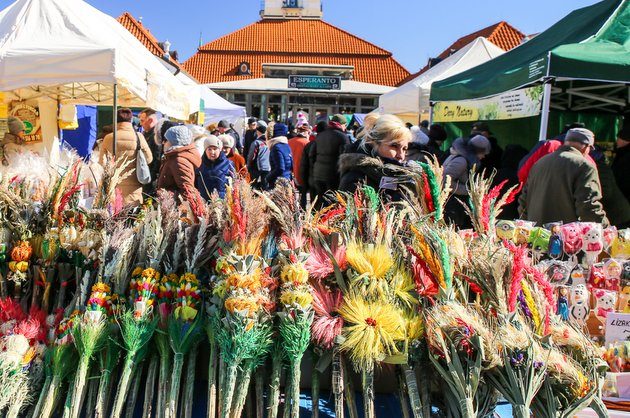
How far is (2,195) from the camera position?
247cm

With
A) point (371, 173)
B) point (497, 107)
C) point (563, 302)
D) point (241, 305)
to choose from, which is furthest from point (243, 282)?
point (497, 107)

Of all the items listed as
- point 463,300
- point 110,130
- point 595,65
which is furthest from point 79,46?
point 595,65

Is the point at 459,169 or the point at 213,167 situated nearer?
the point at 459,169

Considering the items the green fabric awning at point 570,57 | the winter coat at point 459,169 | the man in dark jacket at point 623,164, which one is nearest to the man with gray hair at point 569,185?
the winter coat at point 459,169

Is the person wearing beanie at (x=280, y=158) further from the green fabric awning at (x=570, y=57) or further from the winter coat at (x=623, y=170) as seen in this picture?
the winter coat at (x=623, y=170)

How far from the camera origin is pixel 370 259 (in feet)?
6.54

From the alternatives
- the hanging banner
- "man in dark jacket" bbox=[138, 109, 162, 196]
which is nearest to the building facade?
the hanging banner

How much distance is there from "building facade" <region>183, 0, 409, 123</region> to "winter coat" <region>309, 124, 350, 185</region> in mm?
17565

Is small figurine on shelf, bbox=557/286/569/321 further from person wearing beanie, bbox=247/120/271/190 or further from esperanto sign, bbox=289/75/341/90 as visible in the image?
esperanto sign, bbox=289/75/341/90

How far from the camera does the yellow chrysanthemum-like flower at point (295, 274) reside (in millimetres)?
1905

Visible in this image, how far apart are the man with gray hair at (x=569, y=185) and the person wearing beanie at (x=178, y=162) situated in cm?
263

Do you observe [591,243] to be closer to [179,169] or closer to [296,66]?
[179,169]

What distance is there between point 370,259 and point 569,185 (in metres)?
2.38

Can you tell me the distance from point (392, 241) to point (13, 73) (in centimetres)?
353
